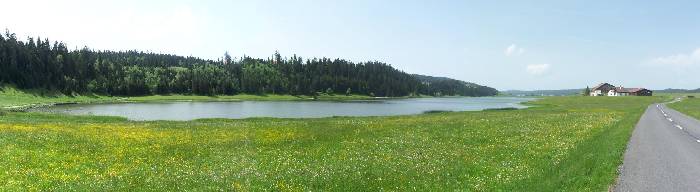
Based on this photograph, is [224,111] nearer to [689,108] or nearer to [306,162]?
[306,162]

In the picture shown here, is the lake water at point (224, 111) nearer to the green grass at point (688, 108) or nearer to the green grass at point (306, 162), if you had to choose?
the green grass at point (688, 108)

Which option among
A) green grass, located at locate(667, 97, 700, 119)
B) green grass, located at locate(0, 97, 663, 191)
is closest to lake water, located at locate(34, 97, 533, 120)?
green grass, located at locate(667, 97, 700, 119)

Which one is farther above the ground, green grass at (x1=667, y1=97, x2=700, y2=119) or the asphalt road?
green grass at (x1=667, y1=97, x2=700, y2=119)

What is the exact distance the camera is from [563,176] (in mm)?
19000

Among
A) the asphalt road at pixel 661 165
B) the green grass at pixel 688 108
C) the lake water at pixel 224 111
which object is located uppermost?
the green grass at pixel 688 108

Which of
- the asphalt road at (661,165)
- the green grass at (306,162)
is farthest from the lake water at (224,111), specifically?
the asphalt road at (661,165)

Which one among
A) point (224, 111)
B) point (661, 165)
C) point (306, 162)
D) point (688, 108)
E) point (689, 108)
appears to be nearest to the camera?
point (661, 165)

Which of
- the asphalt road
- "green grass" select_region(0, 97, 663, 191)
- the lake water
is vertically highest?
the asphalt road

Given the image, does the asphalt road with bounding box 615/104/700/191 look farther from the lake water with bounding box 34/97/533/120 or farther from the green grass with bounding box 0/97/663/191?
the lake water with bounding box 34/97/533/120

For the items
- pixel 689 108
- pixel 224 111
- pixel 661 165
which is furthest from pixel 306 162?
pixel 689 108

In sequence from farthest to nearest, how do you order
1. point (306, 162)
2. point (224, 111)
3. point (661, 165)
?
point (224, 111) < point (306, 162) < point (661, 165)

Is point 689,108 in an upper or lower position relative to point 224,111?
upper

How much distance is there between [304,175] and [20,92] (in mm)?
187407

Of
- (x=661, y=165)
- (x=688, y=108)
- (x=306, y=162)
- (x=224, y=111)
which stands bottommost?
(x=224, y=111)
